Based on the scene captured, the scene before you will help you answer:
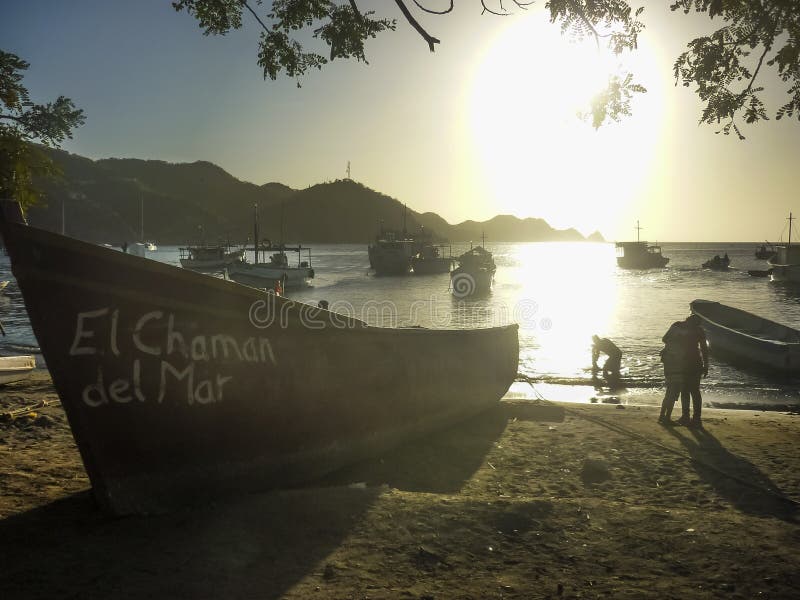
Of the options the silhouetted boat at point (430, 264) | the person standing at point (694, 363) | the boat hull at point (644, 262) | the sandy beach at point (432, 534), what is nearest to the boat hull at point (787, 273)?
the boat hull at point (644, 262)

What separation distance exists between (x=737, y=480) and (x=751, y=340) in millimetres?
13318

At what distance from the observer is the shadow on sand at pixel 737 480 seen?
559 centimetres

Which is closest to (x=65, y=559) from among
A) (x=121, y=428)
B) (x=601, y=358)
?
(x=121, y=428)

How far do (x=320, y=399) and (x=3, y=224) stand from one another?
3.32 m

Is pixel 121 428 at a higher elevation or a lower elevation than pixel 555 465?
higher

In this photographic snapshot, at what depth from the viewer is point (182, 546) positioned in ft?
13.4

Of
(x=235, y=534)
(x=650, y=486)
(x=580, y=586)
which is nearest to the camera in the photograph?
(x=580, y=586)

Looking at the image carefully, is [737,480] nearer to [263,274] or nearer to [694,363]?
[694,363]

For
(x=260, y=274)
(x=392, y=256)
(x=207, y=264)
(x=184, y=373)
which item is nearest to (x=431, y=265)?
(x=392, y=256)

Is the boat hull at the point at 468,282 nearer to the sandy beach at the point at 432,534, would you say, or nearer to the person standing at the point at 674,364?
the person standing at the point at 674,364

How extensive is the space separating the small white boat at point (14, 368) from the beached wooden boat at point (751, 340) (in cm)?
1922

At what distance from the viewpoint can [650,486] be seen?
6371 millimetres

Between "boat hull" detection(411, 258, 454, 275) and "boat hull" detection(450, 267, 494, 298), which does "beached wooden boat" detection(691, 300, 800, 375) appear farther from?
"boat hull" detection(411, 258, 454, 275)

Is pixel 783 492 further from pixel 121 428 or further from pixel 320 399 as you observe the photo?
pixel 121 428
